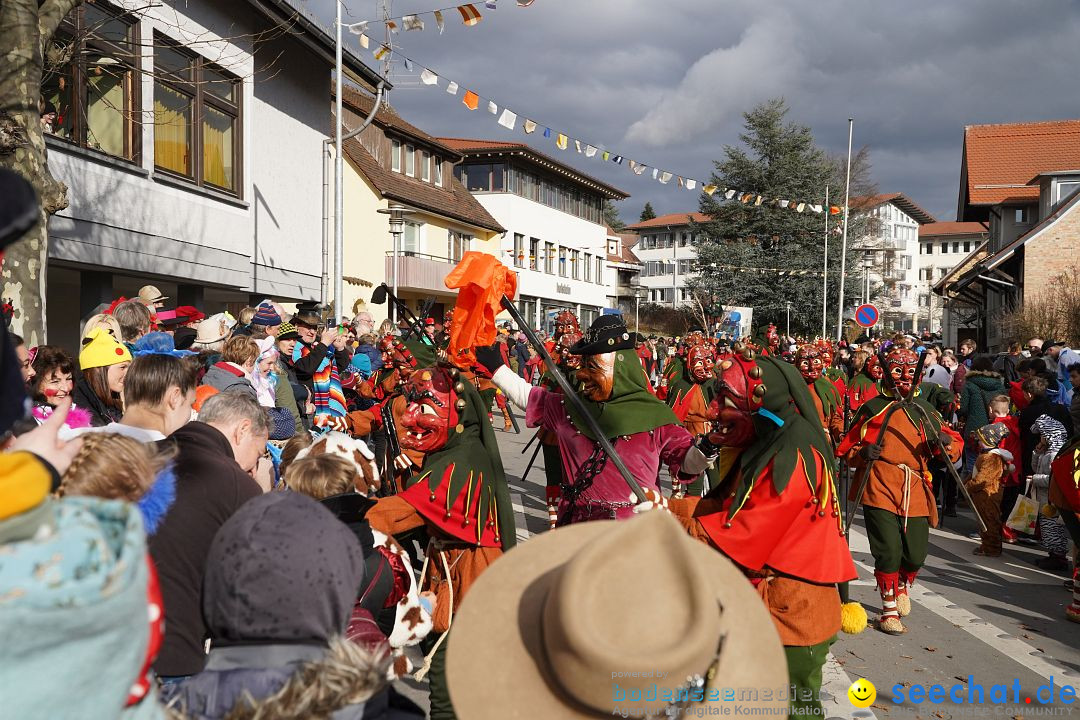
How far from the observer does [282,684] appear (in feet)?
6.30

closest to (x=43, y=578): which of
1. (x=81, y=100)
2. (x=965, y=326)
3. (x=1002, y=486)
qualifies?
(x=1002, y=486)

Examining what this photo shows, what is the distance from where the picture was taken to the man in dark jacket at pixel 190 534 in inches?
109

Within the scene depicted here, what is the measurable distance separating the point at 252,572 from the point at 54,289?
15.3 m

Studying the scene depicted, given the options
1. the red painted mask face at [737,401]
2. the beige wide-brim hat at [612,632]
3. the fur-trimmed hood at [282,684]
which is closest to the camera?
the beige wide-brim hat at [612,632]

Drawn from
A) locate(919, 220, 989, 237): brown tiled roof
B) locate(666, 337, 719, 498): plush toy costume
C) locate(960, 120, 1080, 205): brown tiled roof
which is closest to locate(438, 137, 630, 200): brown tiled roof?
locate(960, 120, 1080, 205): brown tiled roof

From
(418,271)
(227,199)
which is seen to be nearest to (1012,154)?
(418,271)

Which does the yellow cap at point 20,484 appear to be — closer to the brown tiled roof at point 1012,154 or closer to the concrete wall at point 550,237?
the concrete wall at point 550,237

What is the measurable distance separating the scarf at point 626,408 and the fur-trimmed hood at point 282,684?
2825 mm

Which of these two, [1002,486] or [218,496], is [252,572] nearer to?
[218,496]

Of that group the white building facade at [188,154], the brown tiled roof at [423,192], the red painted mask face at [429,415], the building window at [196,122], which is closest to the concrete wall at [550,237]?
the brown tiled roof at [423,192]

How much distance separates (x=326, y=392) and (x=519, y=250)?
34.9 meters

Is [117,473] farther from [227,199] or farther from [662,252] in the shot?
[662,252]

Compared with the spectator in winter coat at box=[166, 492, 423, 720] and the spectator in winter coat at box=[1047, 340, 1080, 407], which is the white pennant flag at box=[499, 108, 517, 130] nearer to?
the spectator in winter coat at box=[1047, 340, 1080, 407]

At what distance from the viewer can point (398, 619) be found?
3.30 metres
